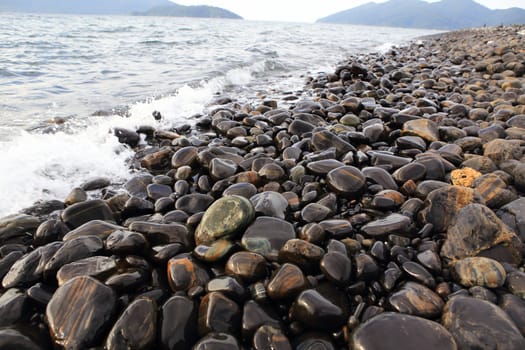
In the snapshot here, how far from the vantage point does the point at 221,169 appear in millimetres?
3418

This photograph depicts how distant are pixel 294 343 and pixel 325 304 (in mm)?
268

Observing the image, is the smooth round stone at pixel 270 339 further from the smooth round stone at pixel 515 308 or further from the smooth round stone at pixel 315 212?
the smooth round stone at pixel 515 308

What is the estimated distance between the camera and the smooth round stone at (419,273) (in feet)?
6.35

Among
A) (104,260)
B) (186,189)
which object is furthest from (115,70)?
(104,260)

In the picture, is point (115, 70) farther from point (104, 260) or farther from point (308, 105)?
point (104, 260)

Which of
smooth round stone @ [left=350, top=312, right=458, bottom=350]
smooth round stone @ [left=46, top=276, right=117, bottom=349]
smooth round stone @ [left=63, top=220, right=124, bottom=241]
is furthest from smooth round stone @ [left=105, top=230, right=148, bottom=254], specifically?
smooth round stone @ [left=350, top=312, right=458, bottom=350]

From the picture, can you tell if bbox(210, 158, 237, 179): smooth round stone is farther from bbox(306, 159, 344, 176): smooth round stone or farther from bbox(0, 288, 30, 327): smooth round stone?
bbox(0, 288, 30, 327): smooth round stone

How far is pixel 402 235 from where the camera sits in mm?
2311

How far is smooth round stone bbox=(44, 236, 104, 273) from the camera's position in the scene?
2066mm

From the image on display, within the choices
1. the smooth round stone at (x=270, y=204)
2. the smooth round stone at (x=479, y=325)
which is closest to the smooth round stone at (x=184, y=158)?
the smooth round stone at (x=270, y=204)

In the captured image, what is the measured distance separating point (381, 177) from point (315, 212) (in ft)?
2.80

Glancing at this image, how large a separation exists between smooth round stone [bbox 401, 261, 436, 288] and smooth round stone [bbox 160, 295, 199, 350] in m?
1.37

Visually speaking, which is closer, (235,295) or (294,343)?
(294,343)

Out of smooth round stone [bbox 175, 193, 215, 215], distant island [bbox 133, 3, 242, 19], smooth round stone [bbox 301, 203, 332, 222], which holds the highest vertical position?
distant island [bbox 133, 3, 242, 19]
